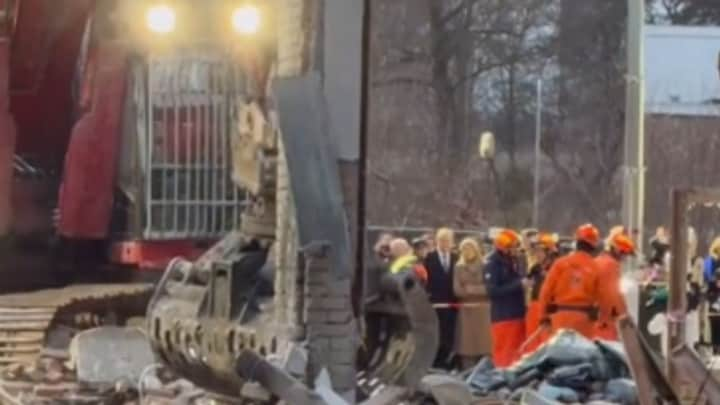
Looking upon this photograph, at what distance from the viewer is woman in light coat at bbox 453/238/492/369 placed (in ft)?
69.5

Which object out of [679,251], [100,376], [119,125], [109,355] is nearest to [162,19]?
[119,125]

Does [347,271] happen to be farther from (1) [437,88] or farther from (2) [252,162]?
(1) [437,88]

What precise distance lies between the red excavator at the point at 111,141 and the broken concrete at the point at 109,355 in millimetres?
553

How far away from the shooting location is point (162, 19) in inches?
745

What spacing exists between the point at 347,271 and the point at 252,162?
166 centimetres

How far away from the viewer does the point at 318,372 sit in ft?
47.8

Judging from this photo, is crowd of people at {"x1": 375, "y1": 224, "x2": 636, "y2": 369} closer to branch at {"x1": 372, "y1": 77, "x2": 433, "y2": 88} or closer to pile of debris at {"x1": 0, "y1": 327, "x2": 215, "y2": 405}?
pile of debris at {"x1": 0, "y1": 327, "x2": 215, "y2": 405}

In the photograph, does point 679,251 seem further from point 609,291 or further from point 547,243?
point 547,243

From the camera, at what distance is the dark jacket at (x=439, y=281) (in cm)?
2119

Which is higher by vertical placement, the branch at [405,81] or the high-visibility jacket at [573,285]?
the branch at [405,81]

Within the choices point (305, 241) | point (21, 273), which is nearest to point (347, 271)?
point (305, 241)

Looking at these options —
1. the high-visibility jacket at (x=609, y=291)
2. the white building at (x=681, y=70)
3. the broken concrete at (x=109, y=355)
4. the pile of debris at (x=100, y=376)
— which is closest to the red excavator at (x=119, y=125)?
the broken concrete at (x=109, y=355)

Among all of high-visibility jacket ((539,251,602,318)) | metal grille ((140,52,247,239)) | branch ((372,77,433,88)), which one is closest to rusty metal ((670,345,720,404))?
high-visibility jacket ((539,251,602,318))

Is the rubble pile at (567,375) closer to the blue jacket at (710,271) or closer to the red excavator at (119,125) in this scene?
the red excavator at (119,125)
